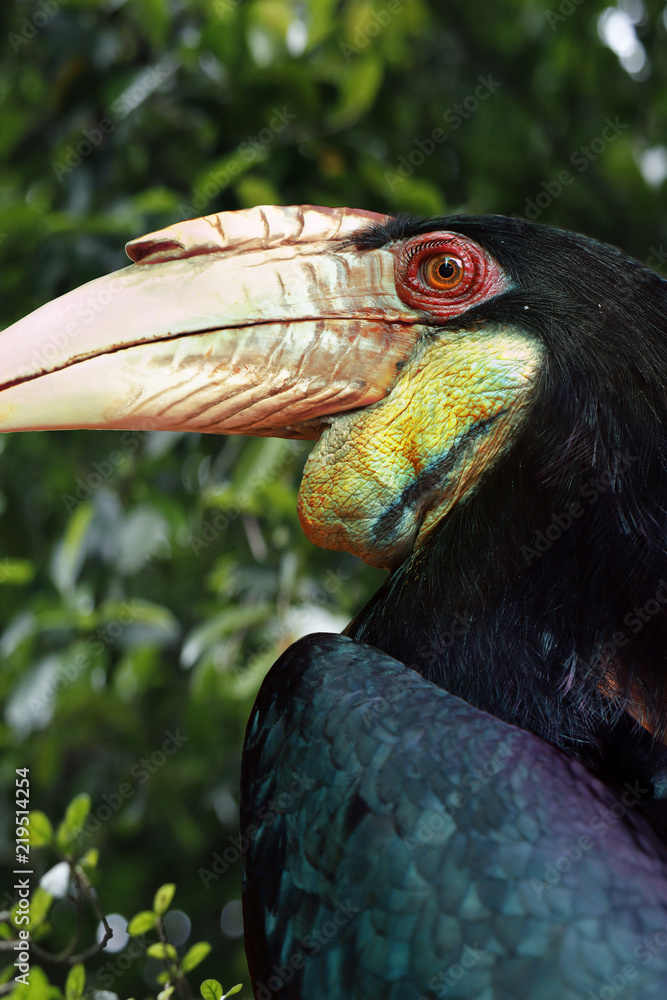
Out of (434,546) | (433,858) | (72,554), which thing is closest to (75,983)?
(433,858)

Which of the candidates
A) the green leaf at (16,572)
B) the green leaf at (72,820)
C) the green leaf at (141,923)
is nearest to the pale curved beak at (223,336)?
the green leaf at (72,820)

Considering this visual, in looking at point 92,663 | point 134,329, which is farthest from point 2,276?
point 134,329

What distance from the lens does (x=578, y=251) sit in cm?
171

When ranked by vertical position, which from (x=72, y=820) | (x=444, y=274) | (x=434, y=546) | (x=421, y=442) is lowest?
(x=72, y=820)

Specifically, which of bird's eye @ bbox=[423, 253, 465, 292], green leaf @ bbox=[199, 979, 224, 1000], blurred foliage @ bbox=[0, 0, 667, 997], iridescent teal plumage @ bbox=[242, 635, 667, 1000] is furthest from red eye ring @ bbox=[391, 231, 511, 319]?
green leaf @ bbox=[199, 979, 224, 1000]

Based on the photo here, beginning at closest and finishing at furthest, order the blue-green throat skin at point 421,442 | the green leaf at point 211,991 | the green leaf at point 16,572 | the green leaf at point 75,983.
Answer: the green leaf at point 211,991, the green leaf at point 75,983, the blue-green throat skin at point 421,442, the green leaf at point 16,572

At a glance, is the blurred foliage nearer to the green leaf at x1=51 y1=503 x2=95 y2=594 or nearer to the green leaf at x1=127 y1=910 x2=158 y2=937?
the green leaf at x1=51 y1=503 x2=95 y2=594

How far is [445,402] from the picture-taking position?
1722 millimetres

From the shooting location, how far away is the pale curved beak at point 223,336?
1624 mm

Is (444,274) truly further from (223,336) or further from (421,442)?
(223,336)

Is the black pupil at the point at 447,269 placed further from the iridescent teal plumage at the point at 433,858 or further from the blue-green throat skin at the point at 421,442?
the iridescent teal plumage at the point at 433,858

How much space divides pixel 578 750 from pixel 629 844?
0.29 meters

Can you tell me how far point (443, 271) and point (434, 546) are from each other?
48cm

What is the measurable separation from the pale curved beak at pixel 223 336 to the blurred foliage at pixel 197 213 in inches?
33.9
